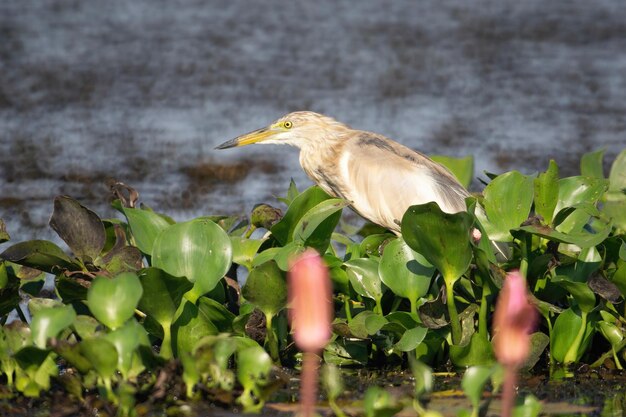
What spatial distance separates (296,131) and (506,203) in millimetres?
1741

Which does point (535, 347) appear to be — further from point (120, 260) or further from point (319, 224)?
point (120, 260)

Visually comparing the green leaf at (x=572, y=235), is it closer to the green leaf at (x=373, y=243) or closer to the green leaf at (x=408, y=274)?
the green leaf at (x=408, y=274)

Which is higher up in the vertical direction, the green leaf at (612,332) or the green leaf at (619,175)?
the green leaf at (619,175)

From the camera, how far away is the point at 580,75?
37.8ft

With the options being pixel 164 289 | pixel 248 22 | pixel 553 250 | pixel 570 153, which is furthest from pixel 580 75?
pixel 164 289

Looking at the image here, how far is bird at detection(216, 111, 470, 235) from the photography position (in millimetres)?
5465

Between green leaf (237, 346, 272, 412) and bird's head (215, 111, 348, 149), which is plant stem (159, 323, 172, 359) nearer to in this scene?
green leaf (237, 346, 272, 412)

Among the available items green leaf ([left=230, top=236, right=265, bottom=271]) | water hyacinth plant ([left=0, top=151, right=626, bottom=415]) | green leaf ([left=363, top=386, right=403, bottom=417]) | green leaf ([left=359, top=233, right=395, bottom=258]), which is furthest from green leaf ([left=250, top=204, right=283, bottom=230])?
green leaf ([left=363, top=386, right=403, bottom=417])

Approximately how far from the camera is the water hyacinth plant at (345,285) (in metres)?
4.05

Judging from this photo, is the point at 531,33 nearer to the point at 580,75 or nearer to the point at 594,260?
the point at 580,75

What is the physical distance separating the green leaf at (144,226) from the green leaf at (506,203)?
4.21 feet

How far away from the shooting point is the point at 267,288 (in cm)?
431

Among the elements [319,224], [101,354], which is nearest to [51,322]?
[101,354]

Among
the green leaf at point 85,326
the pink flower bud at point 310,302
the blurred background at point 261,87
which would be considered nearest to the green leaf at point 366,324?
the green leaf at point 85,326
